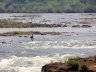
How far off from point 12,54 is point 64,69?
23.0 meters

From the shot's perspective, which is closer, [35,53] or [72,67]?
[72,67]

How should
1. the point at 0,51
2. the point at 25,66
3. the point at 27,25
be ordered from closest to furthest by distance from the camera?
the point at 25,66, the point at 0,51, the point at 27,25

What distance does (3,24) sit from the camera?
124500mm

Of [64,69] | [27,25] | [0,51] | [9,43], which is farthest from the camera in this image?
[27,25]

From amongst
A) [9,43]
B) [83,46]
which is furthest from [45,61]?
[9,43]

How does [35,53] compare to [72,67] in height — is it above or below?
below

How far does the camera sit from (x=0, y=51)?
6003 cm

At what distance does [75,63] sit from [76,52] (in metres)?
24.0

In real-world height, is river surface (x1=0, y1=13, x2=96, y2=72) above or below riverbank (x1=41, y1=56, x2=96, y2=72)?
below

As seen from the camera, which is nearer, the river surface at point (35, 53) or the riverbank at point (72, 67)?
the riverbank at point (72, 67)

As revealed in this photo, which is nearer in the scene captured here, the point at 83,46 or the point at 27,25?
the point at 83,46

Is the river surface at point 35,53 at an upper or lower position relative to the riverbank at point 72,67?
lower

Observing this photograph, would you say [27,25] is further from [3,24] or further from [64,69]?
[64,69]

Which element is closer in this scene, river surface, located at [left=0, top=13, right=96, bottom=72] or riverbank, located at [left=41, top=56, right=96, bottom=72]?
riverbank, located at [left=41, top=56, right=96, bottom=72]
